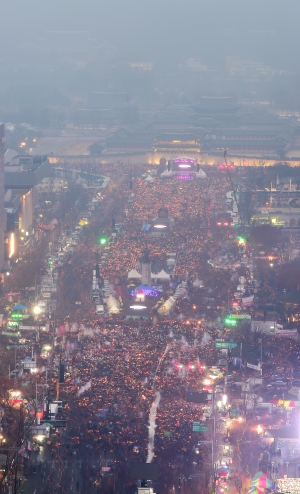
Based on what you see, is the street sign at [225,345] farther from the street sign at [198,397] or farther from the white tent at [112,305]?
the white tent at [112,305]

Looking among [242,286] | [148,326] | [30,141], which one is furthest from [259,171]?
[148,326]

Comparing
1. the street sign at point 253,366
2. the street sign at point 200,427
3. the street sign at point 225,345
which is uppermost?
the street sign at point 225,345

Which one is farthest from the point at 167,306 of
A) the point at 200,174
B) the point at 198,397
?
the point at 200,174

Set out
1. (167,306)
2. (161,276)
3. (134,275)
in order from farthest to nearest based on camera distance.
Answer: (161,276) → (134,275) → (167,306)

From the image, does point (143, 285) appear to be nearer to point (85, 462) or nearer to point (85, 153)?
point (85, 462)

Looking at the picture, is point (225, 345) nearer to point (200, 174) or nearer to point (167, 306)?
point (167, 306)

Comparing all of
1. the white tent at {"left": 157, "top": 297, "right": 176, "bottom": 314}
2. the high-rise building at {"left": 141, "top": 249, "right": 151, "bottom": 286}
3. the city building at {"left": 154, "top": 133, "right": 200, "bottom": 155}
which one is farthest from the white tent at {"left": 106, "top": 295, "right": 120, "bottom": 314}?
the city building at {"left": 154, "top": 133, "right": 200, "bottom": 155}

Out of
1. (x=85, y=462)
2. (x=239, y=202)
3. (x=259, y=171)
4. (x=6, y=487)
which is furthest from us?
(x=259, y=171)

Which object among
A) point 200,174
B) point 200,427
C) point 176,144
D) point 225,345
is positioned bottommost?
point 200,427

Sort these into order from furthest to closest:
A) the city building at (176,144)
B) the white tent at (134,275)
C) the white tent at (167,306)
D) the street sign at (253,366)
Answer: the city building at (176,144) < the white tent at (134,275) < the white tent at (167,306) < the street sign at (253,366)

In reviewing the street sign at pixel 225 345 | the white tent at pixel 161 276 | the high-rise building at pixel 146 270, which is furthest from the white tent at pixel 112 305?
the street sign at pixel 225 345

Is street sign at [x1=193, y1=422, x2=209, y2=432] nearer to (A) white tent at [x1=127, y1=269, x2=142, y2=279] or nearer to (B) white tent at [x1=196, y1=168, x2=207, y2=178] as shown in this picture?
(A) white tent at [x1=127, y1=269, x2=142, y2=279]
